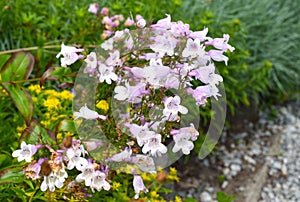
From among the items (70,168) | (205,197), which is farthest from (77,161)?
(205,197)

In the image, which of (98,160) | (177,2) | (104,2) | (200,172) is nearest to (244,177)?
(200,172)

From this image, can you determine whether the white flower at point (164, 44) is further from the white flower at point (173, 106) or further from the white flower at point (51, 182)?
the white flower at point (51, 182)

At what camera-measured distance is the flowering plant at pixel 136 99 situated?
1.44 metres

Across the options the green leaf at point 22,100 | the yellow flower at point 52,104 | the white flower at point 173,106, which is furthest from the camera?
the yellow flower at point 52,104

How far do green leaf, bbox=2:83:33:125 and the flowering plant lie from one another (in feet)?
1.06

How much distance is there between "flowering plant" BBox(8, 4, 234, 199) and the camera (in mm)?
1438

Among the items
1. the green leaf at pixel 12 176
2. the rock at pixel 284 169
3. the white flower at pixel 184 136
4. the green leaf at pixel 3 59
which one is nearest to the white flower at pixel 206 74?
the white flower at pixel 184 136

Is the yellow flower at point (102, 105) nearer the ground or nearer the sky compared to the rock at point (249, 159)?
nearer the sky

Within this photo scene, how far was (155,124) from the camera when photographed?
1.47 metres

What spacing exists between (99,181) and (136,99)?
26 cm

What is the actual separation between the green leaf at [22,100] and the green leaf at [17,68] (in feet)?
0.43

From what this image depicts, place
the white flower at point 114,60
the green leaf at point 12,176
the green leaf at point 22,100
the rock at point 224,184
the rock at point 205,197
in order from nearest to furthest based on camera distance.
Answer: the white flower at point 114,60
the green leaf at point 12,176
the green leaf at point 22,100
the rock at point 205,197
the rock at point 224,184

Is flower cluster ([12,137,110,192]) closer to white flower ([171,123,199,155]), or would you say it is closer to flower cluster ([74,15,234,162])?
flower cluster ([74,15,234,162])

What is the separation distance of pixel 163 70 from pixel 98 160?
1.20 feet
